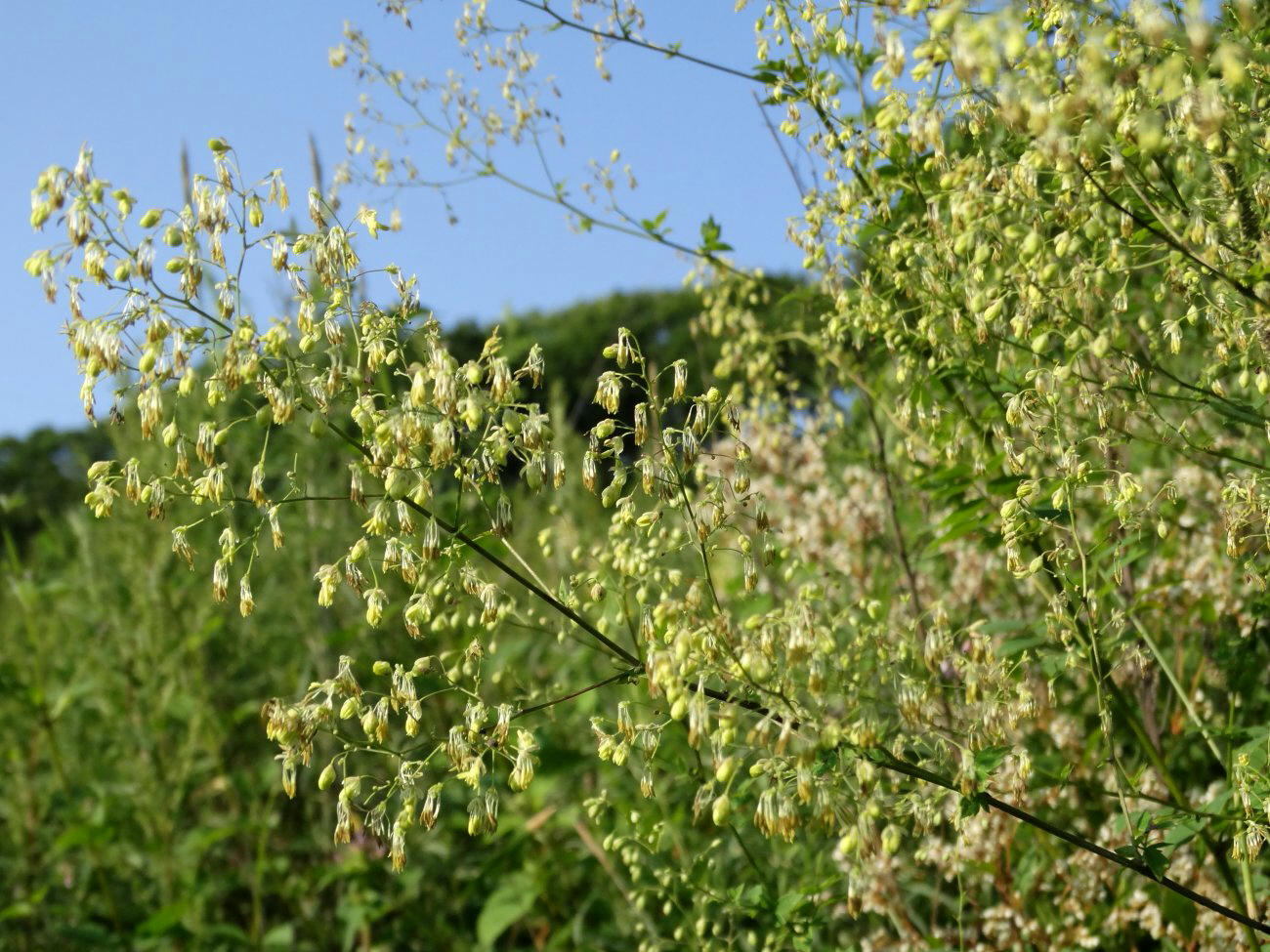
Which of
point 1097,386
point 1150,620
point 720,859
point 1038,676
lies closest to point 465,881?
point 720,859

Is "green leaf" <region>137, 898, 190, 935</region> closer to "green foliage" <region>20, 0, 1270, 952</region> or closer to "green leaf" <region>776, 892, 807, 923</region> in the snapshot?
"green foliage" <region>20, 0, 1270, 952</region>

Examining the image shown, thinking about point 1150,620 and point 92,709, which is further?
point 92,709

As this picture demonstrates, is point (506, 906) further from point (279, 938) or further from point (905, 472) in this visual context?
point (905, 472)

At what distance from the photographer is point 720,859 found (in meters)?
→ 3.23

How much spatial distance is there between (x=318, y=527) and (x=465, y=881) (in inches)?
59.2

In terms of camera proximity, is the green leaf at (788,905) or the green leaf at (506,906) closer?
the green leaf at (788,905)

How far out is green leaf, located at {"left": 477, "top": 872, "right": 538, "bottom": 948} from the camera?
3.40 metres

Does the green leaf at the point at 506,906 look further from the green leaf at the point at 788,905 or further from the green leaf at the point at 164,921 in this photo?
the green leaf at the point at 788,905

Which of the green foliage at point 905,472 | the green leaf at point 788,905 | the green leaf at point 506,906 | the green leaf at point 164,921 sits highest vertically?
the green foliage at point 905,472

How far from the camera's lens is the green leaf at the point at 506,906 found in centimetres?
340

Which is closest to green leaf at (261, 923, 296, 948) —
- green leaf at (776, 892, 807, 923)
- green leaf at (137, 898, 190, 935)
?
green leaf at (137, 898, 190, 935)

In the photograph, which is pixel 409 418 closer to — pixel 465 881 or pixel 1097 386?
pixel 1097 386

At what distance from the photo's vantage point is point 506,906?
11.5 ft

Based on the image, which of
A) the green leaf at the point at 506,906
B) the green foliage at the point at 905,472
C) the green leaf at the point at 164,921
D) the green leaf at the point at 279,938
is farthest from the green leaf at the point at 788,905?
the green leaf at the point at 279,938
